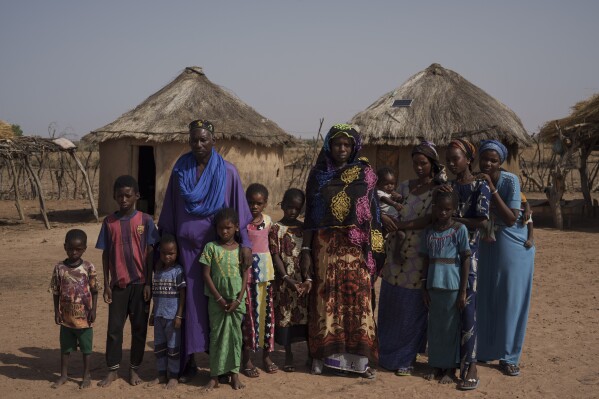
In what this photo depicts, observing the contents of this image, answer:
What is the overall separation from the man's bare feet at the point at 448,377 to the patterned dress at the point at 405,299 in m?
0.25

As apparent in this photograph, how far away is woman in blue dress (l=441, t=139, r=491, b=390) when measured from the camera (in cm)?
416

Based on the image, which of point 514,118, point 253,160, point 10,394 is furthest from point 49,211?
point 10,394

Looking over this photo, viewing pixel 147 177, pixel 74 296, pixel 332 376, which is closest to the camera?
pixel 74 296

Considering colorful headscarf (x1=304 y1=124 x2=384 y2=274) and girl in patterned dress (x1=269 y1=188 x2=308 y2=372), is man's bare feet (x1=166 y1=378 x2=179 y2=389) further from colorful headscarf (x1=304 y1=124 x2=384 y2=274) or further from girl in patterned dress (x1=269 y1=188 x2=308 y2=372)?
colorful headscarf (x1=304 y1=124 x2=384 y2=274)

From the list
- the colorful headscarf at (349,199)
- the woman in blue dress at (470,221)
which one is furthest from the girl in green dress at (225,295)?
the woman in blue dress at (470,221)

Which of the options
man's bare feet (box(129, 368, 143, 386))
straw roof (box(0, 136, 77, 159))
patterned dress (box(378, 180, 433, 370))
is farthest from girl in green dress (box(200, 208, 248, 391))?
straw roof (box(0, 136, 77, 159))

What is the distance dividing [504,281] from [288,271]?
59.0 inches

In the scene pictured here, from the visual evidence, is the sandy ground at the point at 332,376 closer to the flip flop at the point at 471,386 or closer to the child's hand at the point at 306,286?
the flip flop at the point at 471,386

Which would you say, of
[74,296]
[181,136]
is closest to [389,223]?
[74,296]

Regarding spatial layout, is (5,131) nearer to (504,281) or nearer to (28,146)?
(28,146)

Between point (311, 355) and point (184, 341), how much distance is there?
870 mm

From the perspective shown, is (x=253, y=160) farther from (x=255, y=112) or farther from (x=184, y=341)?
(x=184, y=341)

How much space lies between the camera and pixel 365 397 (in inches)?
155

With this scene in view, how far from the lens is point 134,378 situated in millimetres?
4133
